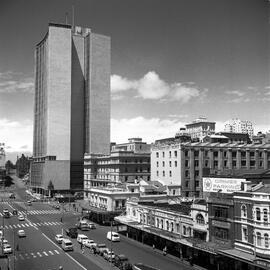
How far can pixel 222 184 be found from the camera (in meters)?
40.0

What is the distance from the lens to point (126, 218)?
58188 mm

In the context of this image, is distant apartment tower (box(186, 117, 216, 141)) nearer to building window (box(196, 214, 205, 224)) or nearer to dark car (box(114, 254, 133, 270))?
building window (box(196, 214, 205, 224))

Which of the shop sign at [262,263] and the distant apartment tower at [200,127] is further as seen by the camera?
the distant apartment tower at [200,127]

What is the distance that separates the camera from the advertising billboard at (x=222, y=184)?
3822 cm

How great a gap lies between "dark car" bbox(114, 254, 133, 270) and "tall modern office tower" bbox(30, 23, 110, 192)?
89581mm

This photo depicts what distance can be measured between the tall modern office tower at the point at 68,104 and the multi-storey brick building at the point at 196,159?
49771mm

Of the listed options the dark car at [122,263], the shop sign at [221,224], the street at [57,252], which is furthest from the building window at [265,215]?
the dark car at [122,263]

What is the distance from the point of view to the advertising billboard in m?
38.2

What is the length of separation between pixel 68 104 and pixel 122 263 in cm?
10130

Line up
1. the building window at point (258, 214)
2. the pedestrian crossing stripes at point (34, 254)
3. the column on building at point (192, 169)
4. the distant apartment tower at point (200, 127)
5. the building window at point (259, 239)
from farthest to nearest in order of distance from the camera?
the distant apartment tower at point (200, 127) < the column on building at point (192, 169) < the pedestrian crossing stripes at point (34, 254) < the building window at point (258, 214) < the building window at point (259, 239)

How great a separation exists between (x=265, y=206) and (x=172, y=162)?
1955 inches

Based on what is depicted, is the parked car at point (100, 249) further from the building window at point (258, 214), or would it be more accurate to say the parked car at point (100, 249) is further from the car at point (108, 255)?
the building window at point (258, 214)

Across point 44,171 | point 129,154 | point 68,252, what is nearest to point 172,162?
point 129,154

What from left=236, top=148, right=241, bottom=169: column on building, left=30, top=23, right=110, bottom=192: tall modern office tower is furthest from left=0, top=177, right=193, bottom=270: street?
left=30, top=23, right=110, bottom=192: tall modern office tower
